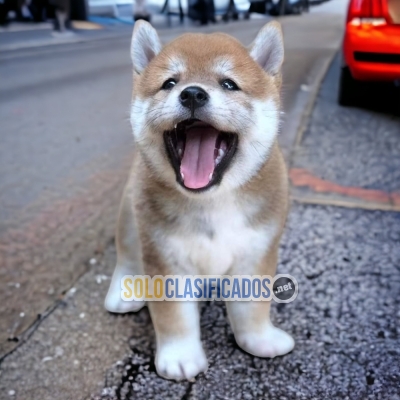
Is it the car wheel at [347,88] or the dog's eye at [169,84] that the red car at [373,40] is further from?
the dog's eye at [169,84]

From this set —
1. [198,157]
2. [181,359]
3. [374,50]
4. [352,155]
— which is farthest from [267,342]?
[374,50]

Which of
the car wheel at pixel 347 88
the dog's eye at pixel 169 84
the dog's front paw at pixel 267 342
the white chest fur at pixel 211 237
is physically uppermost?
the dog's eye at pixel 169 84

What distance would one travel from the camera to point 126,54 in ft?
32.4

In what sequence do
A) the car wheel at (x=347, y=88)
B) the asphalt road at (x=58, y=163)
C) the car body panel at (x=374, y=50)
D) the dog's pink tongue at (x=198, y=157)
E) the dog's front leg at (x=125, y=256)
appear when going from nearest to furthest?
the dog's pink tongue at (x=198, y=157), the dog's front leg at (x=125, y=256), the asphalt road at (x=58, y=163), the car body panel at (x=374, y=50), the car wheel at (x=347, y=88)

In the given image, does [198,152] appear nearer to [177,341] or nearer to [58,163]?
[177,341]

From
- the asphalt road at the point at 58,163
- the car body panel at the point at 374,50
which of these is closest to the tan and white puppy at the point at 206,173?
the asphalt road at the point at 58,163

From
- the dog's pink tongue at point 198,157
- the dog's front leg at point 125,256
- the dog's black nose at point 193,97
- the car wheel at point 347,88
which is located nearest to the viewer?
the dog's black nose at point 193,97

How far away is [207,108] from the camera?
5.65ft

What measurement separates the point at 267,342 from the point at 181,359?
34cm

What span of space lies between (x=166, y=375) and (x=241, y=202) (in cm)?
68

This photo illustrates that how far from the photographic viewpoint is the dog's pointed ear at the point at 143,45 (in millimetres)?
2029

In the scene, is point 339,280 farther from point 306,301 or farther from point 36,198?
point 36,198

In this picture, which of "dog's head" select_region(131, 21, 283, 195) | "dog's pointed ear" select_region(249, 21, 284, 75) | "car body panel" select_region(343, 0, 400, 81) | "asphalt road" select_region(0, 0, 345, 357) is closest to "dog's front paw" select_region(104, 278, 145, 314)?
"asphalt road" select_region(0, 0, 345, 357)

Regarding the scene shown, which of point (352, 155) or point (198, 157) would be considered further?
point (352, 155)
